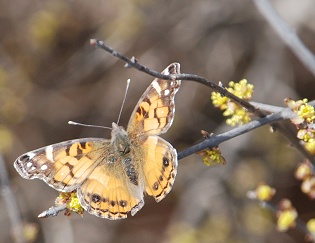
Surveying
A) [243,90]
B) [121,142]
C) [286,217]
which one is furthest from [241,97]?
[286,217]

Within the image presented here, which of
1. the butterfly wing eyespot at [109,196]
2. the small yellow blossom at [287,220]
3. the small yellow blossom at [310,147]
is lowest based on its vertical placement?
the small yellow blossom at [287,220]

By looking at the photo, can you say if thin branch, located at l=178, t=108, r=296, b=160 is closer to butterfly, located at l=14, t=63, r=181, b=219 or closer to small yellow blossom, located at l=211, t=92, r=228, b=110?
butterfly, located at l=14, t=63, r=181, b=219

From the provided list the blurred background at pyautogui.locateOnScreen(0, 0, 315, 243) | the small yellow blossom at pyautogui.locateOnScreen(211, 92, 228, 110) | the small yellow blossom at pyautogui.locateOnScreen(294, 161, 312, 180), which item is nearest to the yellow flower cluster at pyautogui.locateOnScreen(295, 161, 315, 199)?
the small yellow blossom at pyautogui.locateOnScreen(294, 161, 312, 180)

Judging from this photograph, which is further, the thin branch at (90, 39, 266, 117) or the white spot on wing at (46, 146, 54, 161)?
the white spot on wing at (46, 146, 54, 161)

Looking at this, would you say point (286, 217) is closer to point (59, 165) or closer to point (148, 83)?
point (59, 165)

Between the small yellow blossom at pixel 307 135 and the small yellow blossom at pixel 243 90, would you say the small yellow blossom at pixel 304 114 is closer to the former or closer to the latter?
the small yellow blossom at pixel 307 135

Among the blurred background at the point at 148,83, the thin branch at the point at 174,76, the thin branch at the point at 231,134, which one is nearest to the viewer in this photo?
Answer: the thin branch at the point at 174,76

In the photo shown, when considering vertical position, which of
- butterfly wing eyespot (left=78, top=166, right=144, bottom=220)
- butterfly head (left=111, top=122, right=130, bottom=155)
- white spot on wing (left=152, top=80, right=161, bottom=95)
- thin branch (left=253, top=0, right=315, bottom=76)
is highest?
thin branch (left=253, top=0, right=315, bottom=76)

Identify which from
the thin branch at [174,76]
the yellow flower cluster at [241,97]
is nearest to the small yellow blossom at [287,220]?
the yellow flower cluster at [241,97]
